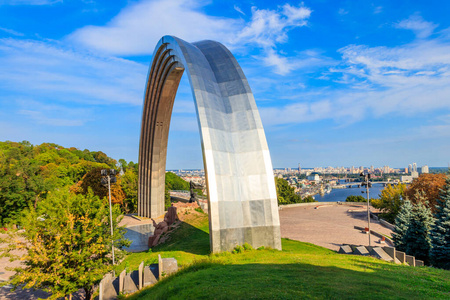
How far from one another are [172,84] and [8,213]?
21.7m

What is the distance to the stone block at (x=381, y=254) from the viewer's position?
1291 centimetres

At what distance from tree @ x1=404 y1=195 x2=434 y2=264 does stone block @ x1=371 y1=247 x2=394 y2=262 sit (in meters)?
6.14

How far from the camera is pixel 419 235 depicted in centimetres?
1811

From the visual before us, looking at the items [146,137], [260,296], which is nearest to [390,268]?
[260,296]

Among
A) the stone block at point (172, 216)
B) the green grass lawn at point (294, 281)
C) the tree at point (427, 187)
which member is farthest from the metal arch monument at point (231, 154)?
the tree at point (427, 187)

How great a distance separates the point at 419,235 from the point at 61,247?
19.4m

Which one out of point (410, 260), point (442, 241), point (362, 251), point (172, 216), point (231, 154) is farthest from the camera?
point (172, 216)

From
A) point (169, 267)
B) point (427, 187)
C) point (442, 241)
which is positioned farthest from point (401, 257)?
point (427, 187)

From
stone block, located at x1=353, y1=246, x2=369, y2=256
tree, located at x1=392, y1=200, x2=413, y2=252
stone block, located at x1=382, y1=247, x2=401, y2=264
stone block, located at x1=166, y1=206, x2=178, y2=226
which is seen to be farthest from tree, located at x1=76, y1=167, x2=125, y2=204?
stone block, located at x1=382, y1=247, x2=401, y2=264

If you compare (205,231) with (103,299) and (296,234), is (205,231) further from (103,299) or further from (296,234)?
(103,299)

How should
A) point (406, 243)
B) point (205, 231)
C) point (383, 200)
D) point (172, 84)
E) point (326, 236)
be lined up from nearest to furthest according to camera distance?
point (406, 243) < point (205, 231) < point (326, 236) < point (172, 84) < point (383, 200)

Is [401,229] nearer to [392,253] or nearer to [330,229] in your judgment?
[392,253]

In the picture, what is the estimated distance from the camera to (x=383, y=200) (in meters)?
37.0

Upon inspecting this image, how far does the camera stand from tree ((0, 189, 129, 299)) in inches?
392
